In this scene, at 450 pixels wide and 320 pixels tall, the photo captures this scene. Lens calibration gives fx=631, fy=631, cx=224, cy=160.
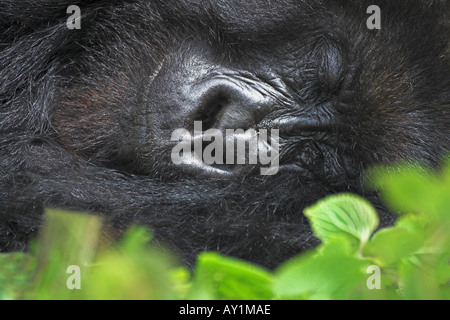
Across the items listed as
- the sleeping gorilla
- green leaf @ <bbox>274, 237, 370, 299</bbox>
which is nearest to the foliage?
green leaf @ <bbox>274, 237, 370, 299</bbox>

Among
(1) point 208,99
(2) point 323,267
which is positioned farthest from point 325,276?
(1) point 208,99

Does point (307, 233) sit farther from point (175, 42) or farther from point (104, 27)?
point (104, 27)

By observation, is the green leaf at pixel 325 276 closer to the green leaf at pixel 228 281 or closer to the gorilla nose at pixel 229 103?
the green leaf at pixel 228 281

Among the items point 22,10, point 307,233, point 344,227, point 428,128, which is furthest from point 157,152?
point 344,227

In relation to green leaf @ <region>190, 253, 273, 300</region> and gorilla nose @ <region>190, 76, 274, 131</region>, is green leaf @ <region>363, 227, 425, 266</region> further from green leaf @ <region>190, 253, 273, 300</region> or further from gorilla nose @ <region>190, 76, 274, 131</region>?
gorilla nose @ <region>190, 76, 274, 131</region>

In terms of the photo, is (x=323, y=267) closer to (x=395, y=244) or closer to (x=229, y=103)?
(x=395, y=244)

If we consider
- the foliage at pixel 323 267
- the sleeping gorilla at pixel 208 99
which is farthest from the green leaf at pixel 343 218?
the sleeping gorilla at pixel 208 99

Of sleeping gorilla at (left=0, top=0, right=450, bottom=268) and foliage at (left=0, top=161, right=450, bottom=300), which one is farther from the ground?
sleeping gorilla at (left=0, top=0, right=450, bottom=268)
